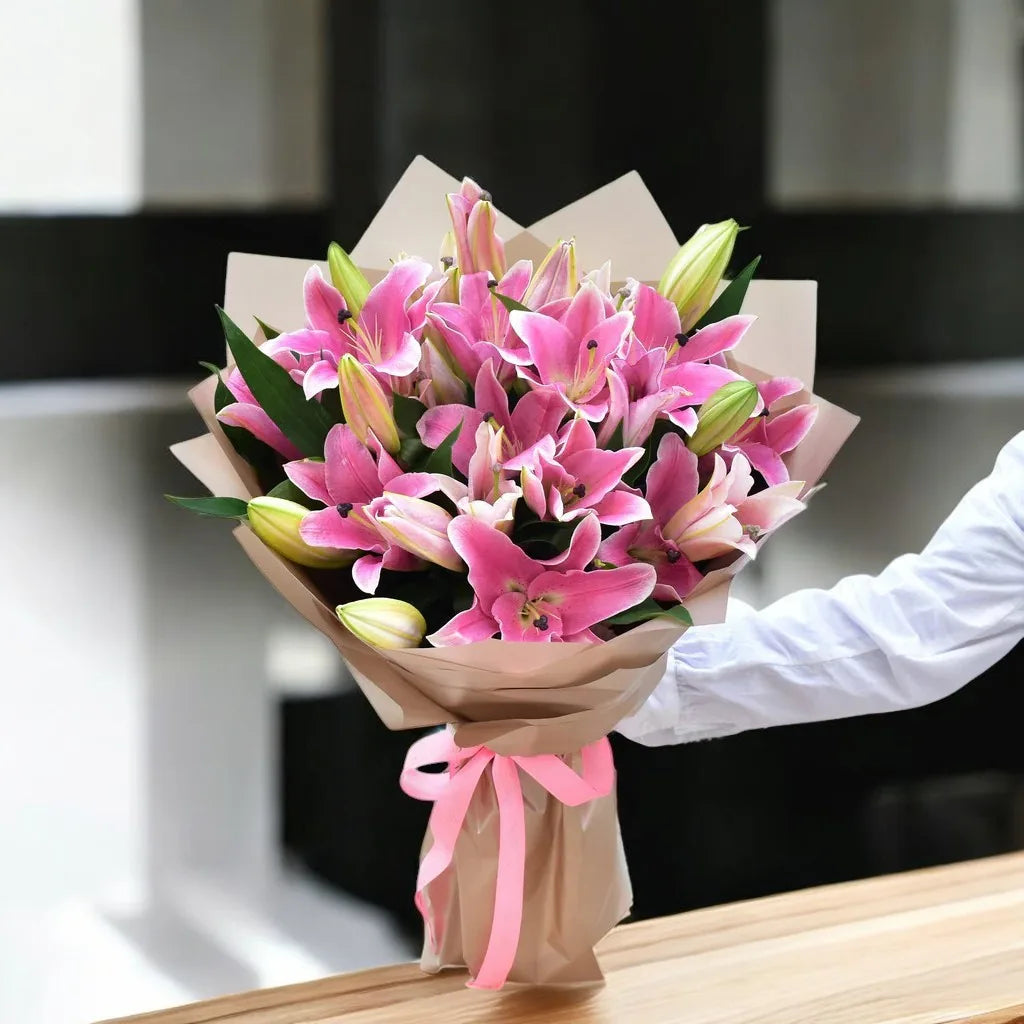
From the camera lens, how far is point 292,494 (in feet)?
2.72

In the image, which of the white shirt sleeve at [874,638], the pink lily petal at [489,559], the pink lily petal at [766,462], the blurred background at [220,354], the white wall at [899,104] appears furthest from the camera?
the white wall at [899,104]

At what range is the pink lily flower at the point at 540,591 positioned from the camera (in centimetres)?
77

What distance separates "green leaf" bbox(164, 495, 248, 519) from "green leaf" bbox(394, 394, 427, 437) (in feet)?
0.33

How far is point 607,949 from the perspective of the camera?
982 mm

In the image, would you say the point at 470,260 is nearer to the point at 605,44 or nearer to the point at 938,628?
Result: the point at 938,628

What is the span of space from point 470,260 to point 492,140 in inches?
244

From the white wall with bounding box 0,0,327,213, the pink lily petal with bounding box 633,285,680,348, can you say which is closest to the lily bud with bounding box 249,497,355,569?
the pink lily petal with bounding box 633,285,680,348

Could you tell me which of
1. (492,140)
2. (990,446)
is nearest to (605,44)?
(492,140)

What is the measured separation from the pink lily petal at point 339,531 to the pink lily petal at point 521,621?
3.0 inches

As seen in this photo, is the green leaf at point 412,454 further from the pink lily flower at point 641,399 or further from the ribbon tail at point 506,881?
the ribbon tail at point 506,881

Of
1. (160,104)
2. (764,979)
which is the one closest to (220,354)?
(160,104)

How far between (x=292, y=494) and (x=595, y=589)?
182 mm

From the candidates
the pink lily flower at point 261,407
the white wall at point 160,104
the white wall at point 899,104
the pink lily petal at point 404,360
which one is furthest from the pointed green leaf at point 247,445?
the white wall at point 899,104

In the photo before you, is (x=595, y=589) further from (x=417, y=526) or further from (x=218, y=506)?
(x=218, y=506)
